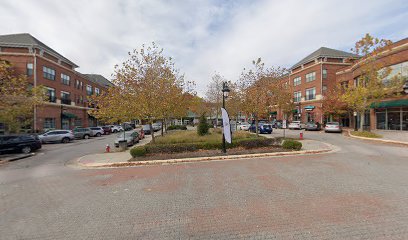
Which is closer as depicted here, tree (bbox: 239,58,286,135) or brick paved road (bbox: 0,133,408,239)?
brick paved road (bbox: 0,133,408,239)

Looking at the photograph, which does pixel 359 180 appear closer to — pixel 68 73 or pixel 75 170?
pixel 75 170

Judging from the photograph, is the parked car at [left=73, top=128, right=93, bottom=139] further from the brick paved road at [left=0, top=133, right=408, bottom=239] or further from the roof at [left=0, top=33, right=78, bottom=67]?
the brick paved road at [left=0, top=133, right=408, bottom=239]

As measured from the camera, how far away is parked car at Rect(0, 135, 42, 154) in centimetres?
1354

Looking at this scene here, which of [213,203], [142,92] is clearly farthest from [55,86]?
[213,203]

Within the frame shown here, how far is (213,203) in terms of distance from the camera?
473 cm

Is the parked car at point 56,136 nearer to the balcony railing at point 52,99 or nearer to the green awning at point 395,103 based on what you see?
the balcony railing at point 52,99

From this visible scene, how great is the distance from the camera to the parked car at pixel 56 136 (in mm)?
20312

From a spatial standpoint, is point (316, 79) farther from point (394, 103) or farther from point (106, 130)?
point (106, 130)

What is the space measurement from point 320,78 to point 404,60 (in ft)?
51.8

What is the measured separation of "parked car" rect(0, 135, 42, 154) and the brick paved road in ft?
26.3

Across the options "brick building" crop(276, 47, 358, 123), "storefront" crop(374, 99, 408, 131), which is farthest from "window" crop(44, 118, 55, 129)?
"storefront" crop(374, 99, 408, 131)

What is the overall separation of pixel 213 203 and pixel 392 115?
27981 millimetres

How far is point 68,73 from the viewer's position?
35.2 metres

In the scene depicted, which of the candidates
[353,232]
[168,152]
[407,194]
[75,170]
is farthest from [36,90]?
Result: [407,194]
